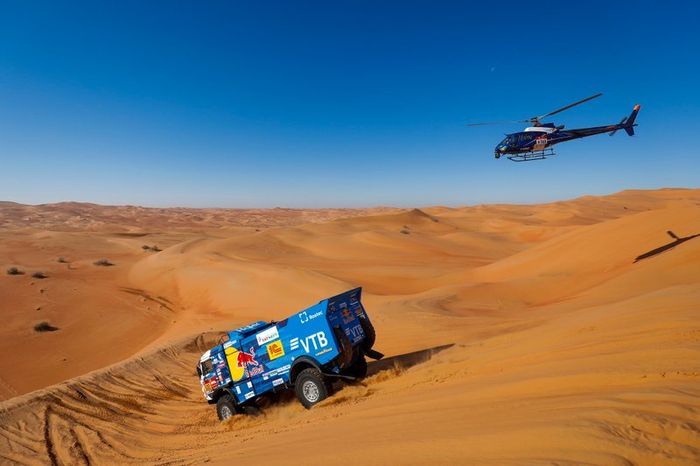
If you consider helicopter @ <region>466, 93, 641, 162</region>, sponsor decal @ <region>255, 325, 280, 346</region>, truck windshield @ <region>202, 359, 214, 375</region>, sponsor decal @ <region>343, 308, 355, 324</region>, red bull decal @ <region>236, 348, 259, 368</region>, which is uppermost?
helicopter @ <region>466, 93, 641, 162</region>

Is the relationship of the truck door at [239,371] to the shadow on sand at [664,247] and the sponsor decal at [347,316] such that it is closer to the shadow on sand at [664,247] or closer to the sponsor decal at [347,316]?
the sponsor decal at [347,316]

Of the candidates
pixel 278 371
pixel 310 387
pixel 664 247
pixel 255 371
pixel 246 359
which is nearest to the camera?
pixel 310 387

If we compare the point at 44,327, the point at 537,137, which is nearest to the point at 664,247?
the point at 537,137

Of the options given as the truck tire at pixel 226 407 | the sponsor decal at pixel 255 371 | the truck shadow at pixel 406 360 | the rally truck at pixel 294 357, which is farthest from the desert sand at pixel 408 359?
the sponsor decal at pixel 255 371

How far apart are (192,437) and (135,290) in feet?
74.0

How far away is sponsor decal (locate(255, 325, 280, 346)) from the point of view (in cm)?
928

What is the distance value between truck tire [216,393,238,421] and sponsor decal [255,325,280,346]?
5.90 feet

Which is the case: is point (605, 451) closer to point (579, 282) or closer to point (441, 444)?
point (441, 444)

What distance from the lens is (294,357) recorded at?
902 cm

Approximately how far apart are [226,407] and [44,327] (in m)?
14.2

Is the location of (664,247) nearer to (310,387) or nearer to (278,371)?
(310,387)

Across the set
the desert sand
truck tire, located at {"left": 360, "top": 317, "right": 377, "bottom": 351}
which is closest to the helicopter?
the desert sand

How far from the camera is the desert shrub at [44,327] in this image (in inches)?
733

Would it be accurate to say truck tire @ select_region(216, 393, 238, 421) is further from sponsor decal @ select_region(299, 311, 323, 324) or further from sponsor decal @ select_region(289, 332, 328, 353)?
sponsor decal @ select_region(299, 311, 323, 324)
